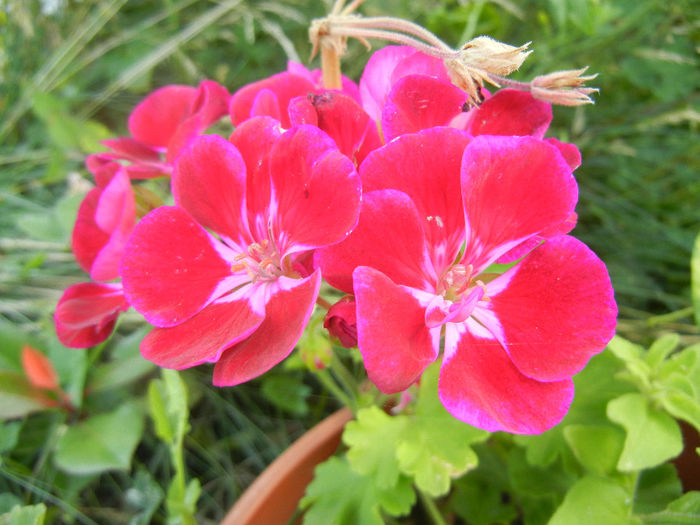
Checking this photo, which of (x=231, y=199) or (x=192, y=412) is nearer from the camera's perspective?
(x=231, y=199)

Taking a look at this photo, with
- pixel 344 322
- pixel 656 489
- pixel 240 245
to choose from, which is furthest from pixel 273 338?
pixel 656 489

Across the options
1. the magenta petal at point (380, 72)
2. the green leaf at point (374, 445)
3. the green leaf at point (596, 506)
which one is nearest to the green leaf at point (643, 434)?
the green leaf at point (596, 506)

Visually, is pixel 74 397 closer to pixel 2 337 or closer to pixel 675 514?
pixel 2 337

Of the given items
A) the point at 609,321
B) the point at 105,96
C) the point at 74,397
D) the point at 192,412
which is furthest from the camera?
the point at 105,96

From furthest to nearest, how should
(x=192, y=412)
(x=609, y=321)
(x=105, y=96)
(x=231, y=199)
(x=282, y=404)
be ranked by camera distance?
(x=105, y=96)
(x=192, y=412)
(x=282, y=404)
(x=231, y=199)
(x=609, y=321)

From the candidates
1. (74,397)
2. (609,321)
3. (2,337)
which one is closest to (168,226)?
(609,321)

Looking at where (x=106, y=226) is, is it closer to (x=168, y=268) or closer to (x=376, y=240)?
(x=168, y=268)
